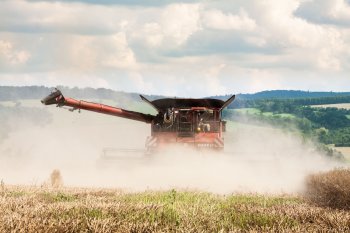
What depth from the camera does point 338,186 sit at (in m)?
13.9

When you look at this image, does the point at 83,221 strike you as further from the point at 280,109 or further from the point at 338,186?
the point at 280,109

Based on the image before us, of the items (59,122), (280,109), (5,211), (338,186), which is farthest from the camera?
(280,109)

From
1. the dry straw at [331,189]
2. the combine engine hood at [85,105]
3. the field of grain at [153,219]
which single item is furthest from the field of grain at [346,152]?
the field of grain at [153,219]

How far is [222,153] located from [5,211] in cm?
1896

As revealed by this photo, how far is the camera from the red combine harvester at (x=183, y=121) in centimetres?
2711

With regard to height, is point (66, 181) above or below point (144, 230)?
below

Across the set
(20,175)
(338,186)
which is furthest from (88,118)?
(338,186)

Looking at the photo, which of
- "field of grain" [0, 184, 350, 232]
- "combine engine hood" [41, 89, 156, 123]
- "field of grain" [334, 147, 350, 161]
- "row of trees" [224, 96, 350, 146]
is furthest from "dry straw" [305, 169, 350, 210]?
"row of trees" [224, 96, 350, 146]

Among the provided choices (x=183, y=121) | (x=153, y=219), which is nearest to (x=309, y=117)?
(x=183, y=121)

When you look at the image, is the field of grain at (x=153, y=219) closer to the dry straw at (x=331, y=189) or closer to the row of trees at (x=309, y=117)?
the dry straw at (x=331, y=189)

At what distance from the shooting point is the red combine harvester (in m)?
27.1

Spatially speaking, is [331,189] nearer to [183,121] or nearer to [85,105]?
[183,121]

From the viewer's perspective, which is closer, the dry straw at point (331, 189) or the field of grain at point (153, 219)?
the field of grain at point (153, 219)

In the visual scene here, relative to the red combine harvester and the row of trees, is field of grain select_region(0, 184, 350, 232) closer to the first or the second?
the red combine harvester
